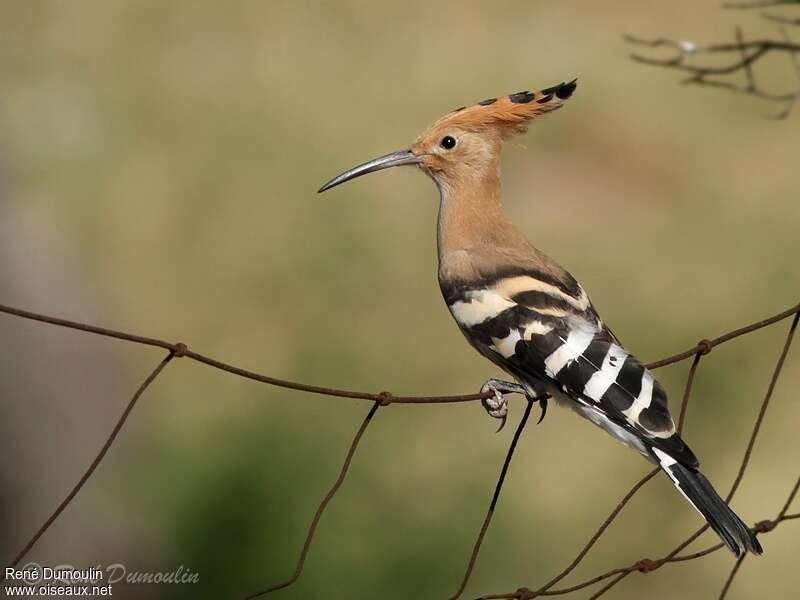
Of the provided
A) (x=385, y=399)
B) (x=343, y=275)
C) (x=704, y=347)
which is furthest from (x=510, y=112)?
(x=343, y=275)

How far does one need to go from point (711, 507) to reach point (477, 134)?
104 cm

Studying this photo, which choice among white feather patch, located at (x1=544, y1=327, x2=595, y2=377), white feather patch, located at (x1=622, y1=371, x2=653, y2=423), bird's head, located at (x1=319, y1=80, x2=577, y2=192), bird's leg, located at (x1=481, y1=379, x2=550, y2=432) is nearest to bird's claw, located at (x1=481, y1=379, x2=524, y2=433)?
bird's leg, located at (x1=481, y1=379, x2=550, y2=432)

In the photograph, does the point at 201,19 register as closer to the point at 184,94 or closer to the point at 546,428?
the point at 184,94

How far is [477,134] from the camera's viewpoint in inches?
110

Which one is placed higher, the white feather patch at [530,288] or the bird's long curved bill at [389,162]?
the bird's long curved bill at [389,162]

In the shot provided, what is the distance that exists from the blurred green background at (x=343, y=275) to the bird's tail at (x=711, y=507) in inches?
52.4

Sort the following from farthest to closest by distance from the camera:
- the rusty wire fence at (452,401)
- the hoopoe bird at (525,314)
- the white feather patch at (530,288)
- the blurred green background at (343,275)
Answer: the blurred green background at (343,275) < the white feather patch at (530,288) < the hoopoe bird at (525,314) < the rusty wire fence at (452,401)

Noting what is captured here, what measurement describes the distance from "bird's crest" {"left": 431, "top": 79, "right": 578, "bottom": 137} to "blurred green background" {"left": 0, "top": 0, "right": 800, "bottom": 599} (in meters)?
1.21

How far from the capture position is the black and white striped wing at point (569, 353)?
2182mm

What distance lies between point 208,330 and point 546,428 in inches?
56.2

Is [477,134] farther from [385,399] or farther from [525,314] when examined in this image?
[385,399]

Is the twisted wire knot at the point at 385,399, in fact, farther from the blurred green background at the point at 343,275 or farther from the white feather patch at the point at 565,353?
the blurred green background at the point at 343,275

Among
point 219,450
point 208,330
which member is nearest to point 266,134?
point 208,330

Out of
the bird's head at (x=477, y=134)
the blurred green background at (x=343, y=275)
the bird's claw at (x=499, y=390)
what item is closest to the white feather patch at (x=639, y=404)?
the bird's claw at (x=499, y=390)
